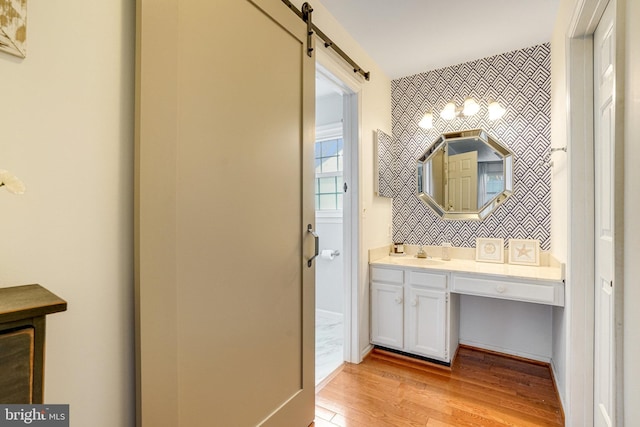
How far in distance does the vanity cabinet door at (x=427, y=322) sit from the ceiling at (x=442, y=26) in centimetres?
187

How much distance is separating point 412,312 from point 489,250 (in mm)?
830

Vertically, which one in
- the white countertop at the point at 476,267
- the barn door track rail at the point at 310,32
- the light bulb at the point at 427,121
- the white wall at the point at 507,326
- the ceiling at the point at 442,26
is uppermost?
the ceiling at the point at 442,26

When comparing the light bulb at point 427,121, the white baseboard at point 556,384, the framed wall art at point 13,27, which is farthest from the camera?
the light bulb at point 427,121

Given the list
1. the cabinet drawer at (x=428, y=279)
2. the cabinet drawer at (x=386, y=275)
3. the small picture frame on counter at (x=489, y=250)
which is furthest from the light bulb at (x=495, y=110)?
the cabinet drawer at (x=386, y=275)

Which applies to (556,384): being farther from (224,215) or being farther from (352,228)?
(224,215)

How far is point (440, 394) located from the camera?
6.31 ft

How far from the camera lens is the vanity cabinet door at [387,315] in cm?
238

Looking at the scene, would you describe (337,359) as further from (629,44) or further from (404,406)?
(629,44)

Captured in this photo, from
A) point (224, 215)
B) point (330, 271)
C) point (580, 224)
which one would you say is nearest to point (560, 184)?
point (580, 224)

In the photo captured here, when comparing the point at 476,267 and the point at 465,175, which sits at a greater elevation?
the point at 465,175

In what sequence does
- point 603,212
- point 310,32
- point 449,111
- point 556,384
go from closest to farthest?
point 603,212 → point 310,32 → point 556,384 → point 449,111

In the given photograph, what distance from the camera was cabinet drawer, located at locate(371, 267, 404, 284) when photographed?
2379mm

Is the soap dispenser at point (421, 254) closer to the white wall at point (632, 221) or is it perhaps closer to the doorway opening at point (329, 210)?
the doorway opening at point (329, 210)

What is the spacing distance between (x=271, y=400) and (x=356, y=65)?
7.13 ft
